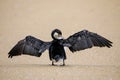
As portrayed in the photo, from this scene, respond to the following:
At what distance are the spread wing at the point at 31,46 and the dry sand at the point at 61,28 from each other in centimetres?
11

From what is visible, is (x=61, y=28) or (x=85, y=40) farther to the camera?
(x=61, y=28)

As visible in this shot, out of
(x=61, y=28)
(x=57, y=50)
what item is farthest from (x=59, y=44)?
(x=61, y=28)

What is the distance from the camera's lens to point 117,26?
3.23 m

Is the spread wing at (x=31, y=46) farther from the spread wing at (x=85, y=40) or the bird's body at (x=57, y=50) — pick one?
the spread wing at (x=85, y=40)

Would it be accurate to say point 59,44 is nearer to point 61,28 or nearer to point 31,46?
point 31,46

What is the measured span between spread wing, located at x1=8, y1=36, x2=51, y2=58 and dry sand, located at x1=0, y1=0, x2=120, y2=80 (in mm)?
105

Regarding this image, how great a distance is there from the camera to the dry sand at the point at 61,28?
2379 millimetres

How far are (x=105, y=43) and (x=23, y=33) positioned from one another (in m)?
0.88

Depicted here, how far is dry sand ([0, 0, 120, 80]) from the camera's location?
2379mm

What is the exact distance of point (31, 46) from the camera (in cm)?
254

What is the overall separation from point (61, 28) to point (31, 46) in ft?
2.46

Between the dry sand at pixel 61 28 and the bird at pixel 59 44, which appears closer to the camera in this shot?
the dry sand at pixel 61 28

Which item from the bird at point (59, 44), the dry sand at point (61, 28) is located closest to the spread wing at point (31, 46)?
the bird at point (59, 44)

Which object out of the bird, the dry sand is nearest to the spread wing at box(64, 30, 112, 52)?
the bird
